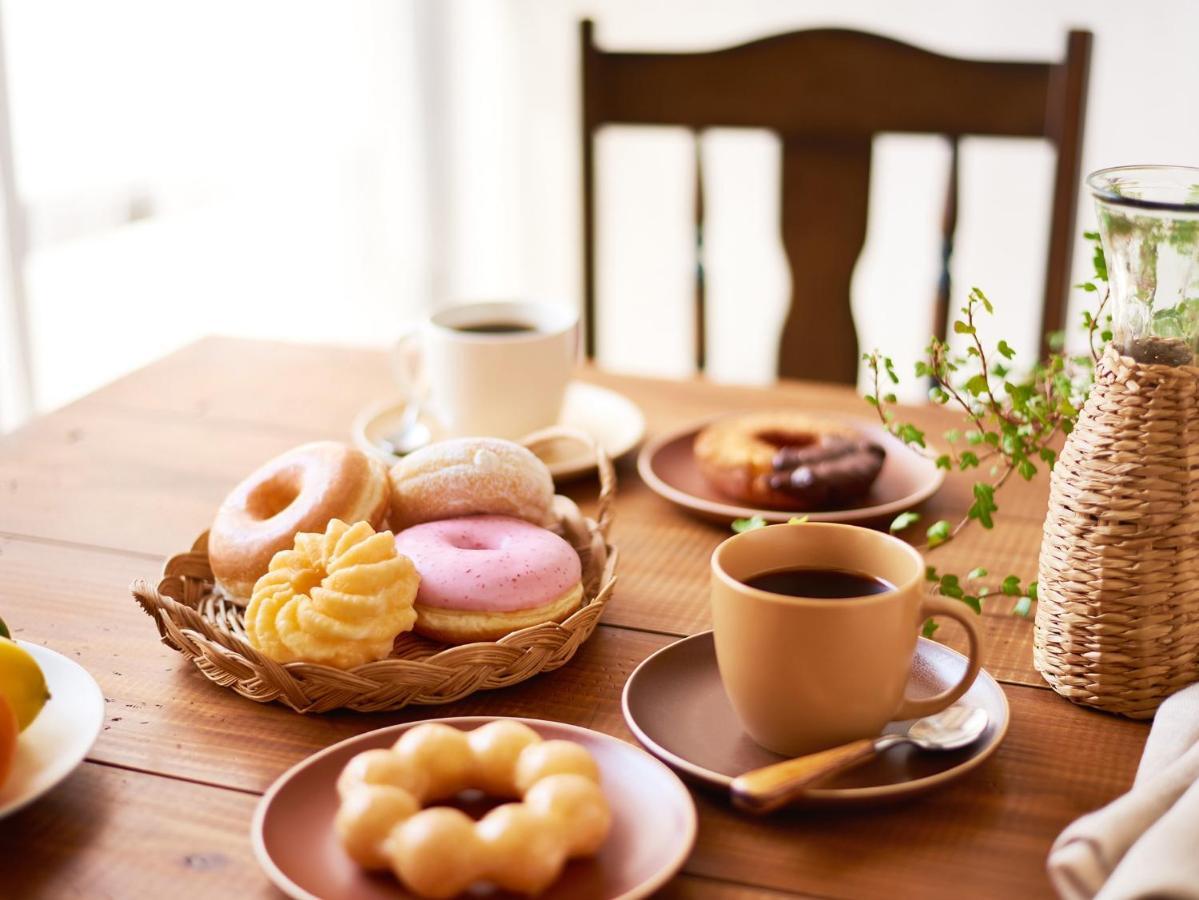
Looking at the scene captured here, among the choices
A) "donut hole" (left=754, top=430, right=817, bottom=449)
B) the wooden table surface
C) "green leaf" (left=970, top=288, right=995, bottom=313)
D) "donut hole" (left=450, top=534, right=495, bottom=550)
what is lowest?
the wooden table surface

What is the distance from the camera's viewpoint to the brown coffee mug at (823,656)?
664 millimetres

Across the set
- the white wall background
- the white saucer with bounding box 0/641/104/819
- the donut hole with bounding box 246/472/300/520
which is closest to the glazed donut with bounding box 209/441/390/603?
the donut hole with bounding box 246/472/300/520

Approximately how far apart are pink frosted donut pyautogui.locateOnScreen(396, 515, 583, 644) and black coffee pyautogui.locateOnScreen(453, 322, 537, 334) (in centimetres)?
45

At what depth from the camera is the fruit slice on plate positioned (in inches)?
26.9

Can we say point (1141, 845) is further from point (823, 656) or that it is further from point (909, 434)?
point (909, 434)

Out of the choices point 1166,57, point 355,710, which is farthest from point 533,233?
point 355,710

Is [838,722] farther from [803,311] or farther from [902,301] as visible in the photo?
[902,301]

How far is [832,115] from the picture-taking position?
1.63 m

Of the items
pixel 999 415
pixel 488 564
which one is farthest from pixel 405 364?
pixel 999 415

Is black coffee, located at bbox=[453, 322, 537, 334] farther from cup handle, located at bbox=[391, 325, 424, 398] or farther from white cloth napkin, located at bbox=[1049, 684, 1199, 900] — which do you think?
white cloth napkin, located at bbox=[1049, 684, 1199, 900]

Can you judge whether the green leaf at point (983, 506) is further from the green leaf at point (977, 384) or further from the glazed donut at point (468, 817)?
the glazed donut at point (468, 817)

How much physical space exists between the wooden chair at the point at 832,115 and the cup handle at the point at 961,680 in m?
0.95

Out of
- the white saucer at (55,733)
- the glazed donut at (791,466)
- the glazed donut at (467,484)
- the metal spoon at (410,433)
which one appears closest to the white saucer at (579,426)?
the metal spoon at (410,433)

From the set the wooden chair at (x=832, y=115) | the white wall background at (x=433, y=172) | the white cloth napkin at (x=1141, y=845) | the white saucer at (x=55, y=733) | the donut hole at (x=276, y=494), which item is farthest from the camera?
the white wall background at (x=433, y=172)
